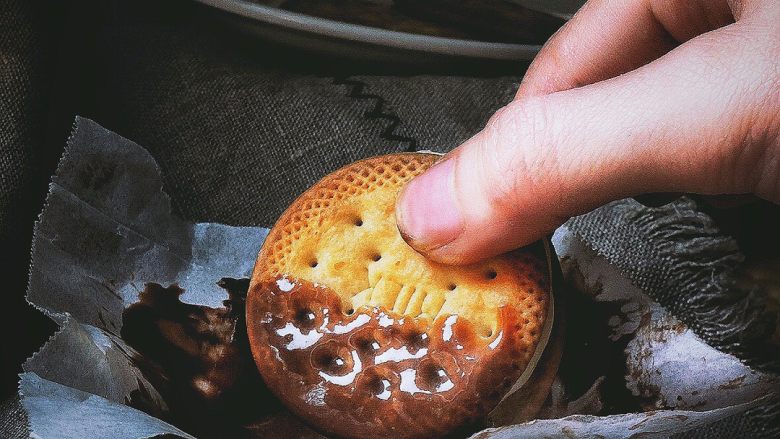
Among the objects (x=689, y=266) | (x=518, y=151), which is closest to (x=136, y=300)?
(x=518, y=151)

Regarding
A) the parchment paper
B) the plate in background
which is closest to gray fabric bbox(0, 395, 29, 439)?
the parchment paper

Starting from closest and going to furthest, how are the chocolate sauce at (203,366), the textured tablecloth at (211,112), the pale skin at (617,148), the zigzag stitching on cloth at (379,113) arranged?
the pale skin at (617,148)
the chocolate sauce at (203,366)
the textured tablecloth at (211,112)
the zigzag stitching on cloth at (379,113)

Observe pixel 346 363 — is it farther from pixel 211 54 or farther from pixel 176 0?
pixel 176 0

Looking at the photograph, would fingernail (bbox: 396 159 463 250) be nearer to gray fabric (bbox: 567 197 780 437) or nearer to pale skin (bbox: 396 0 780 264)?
pale skin (bbox: 396 0 780 264)

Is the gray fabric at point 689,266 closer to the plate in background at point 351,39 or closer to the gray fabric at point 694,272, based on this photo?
the gray fabric at point 694,272

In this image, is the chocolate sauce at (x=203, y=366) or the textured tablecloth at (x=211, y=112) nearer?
the chocolate sauce at (x=203, y=366)

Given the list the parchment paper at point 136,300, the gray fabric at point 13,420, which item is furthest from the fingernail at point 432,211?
the gray fabric at point 13,420

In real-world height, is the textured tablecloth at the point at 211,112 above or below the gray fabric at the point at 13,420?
above

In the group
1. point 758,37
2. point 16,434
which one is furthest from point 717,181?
point 16,434
